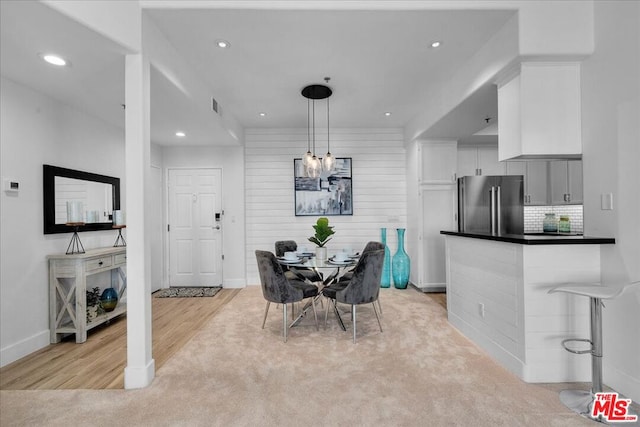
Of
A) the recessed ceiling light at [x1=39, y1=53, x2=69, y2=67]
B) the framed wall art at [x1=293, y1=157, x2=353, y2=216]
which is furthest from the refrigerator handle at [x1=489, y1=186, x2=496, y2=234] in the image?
the recessed ceiling light at [x1=39, y1=53, x2=69, y2=67]

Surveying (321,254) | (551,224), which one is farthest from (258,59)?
(551,224)

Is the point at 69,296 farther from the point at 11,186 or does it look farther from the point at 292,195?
the point at 292,195

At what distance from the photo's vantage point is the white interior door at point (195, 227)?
5617 mm

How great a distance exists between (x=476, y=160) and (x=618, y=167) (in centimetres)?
325

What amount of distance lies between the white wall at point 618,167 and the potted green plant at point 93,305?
15.2 feet

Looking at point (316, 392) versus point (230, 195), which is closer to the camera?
point (316, 392)

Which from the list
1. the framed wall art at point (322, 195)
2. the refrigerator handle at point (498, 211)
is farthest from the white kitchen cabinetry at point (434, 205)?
the framed wall art at point (322, 195)

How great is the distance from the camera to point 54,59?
8.29ft

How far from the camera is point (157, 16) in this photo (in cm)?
252

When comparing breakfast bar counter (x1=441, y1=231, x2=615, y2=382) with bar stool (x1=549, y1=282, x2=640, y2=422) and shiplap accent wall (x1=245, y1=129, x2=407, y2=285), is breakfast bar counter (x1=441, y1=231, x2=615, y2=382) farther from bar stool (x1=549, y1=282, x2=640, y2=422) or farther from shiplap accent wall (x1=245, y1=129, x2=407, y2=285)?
shiplap accent wall (x1=245, y1=129, x2=407, y2=285)

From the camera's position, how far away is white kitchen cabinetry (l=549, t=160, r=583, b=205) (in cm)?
405

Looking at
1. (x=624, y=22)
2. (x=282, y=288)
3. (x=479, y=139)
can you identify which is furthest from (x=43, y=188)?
(x=479, y=139)

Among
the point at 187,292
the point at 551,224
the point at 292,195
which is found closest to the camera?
the point at 551,224

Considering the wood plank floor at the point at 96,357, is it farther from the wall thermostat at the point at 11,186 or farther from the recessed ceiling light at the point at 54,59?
the recessed ceiling light at the point at 54,59
